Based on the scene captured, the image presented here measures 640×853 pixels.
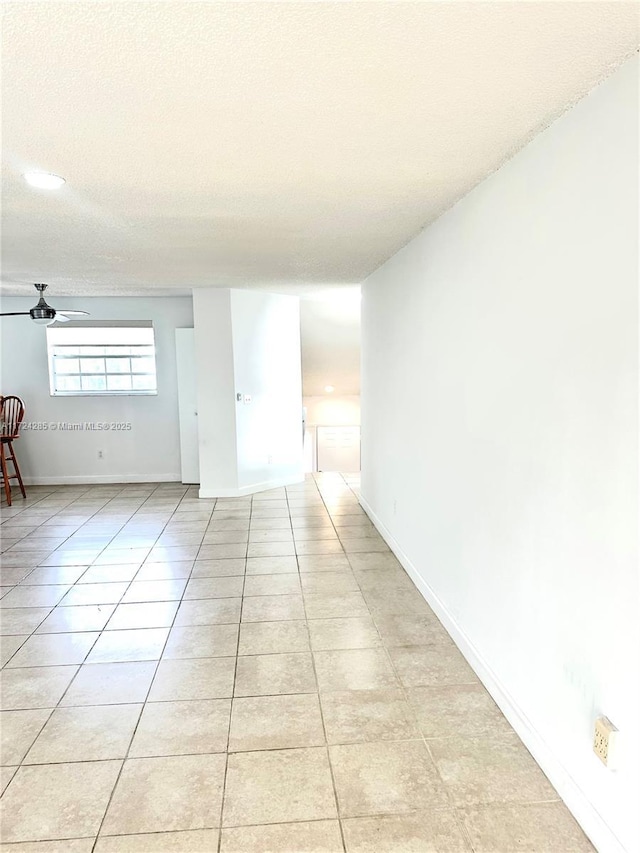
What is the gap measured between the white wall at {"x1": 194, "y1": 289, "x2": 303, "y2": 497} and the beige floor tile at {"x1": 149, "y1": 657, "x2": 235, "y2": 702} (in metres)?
3.23

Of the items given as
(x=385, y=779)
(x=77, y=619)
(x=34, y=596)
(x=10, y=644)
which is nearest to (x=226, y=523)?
(x=34, y=596)

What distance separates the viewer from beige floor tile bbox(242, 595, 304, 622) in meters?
2.90

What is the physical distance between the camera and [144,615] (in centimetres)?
297

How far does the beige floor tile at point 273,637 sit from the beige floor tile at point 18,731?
875mm

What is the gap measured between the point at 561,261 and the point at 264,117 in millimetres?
1010

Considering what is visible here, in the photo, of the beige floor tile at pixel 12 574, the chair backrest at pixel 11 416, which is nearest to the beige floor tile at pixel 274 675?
the beige floor tile at pixel 12 574

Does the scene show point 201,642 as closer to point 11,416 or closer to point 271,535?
point 271,535

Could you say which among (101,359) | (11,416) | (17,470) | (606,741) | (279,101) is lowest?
(606,741)

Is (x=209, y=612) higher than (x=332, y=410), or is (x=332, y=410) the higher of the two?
(x=332, y=410)

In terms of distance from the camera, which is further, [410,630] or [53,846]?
[410,630]

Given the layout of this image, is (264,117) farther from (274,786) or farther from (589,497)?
(274,786)

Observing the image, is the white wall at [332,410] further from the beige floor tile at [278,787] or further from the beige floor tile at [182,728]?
the beige floor tile at [278,787]

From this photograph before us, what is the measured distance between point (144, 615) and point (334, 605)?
1.08 metres

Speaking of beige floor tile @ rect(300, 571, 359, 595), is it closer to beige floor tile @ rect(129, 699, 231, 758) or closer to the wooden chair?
beige floor tile @ rect(129, 699, 231, 758)
